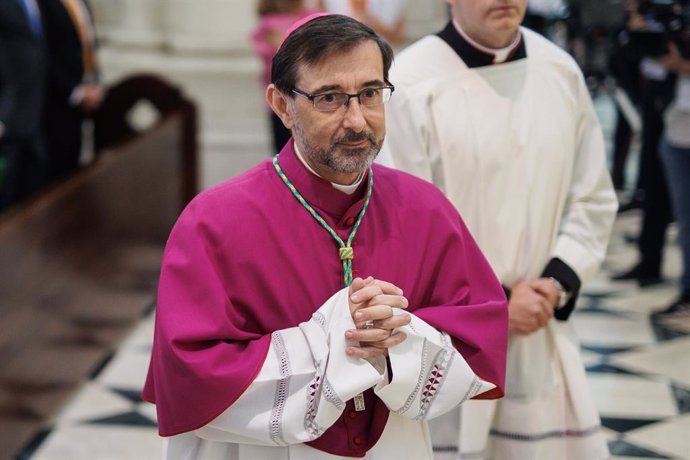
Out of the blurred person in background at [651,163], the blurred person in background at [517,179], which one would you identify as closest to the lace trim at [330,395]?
the blurred person in background at [517,179]

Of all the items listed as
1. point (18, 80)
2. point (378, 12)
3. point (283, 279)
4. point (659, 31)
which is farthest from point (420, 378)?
point (378, 12)

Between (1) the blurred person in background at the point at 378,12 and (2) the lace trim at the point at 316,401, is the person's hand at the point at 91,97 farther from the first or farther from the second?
(2) the lace trim at the point at 316,401

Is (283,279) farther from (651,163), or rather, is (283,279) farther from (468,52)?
(651,163)

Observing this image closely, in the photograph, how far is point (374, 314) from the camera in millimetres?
2211

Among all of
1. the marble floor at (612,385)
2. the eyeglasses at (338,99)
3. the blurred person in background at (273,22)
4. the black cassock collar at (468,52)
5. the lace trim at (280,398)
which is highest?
the eyeglasses at (338,99)

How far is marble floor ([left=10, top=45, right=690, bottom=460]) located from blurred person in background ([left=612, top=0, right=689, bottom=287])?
0.16 meters

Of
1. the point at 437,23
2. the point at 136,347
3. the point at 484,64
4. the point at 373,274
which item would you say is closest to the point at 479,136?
the point at 484,64

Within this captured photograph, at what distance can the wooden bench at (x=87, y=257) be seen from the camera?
4.79 m

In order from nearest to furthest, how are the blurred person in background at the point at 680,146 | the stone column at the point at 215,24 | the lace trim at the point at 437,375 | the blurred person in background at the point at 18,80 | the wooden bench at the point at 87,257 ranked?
the lace trim at the point at 437,375
the wooden bench at the point at 87,257
the blurred person in background at the point at 680,146
the blurred person in background at the point at 18,80
the stone column at the point at 215,24

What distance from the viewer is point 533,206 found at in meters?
3.21

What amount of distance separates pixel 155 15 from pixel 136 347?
429cm

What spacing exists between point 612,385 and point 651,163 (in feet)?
6.38

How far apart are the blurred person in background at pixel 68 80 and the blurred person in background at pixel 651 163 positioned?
3.32 metres

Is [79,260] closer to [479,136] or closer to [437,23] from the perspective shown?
[479,136]
